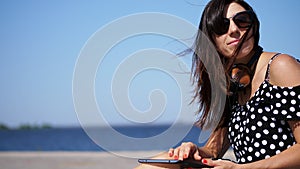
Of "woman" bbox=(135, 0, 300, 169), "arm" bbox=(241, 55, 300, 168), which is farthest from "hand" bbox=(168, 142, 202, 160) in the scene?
"arm" bbox=(241, 55, 300, 168)

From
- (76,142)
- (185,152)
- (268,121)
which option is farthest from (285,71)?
(76,142)

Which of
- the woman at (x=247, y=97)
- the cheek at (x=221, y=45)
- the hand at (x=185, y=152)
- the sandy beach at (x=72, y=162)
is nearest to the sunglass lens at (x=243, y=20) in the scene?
the woman at (x=247, y=97)

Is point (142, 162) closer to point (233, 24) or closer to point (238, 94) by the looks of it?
point (238, 94)

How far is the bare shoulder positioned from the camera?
2215 millimetres

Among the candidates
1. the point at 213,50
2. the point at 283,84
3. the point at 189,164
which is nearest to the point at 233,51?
the point at 213,50

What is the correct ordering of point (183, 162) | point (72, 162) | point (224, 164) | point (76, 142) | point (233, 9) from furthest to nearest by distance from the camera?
point (76, 142) < point (72, 162) < point (233, 9) < point (183, 162) < point (224, 164)

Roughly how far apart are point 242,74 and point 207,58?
204 mm

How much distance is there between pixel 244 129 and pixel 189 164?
287 millimetres

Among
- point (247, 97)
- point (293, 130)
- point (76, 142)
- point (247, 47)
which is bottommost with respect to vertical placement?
point (76, 142)

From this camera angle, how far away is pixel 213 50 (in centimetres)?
254

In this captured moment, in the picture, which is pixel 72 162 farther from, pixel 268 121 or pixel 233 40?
pixel 268 121

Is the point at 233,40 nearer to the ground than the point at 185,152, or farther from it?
farther from it

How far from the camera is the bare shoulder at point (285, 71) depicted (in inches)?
87.2

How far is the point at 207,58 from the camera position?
2.57m
